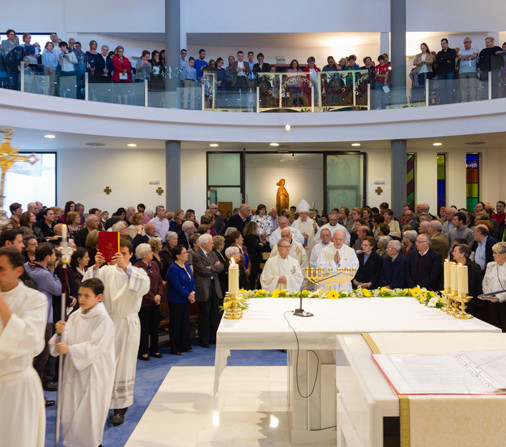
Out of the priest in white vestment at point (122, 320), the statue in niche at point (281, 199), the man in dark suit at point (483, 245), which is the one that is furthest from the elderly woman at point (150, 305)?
the statue in niche at point (281, 199)

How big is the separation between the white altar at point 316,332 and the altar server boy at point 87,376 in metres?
1.06

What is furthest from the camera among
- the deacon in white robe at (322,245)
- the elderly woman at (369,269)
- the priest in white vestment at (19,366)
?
the deacon in white robe at (322,245)

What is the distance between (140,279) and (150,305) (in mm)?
2629

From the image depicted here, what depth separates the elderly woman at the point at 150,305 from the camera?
8312 mm

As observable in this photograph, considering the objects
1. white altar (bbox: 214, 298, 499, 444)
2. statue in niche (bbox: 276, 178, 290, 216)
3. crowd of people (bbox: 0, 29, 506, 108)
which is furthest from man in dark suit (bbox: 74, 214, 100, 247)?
statue in niche (bbox: 276, 178, 290, 216)

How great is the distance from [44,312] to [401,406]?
2771 mm

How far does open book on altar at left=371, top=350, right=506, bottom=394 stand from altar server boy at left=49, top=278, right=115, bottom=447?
2993mm

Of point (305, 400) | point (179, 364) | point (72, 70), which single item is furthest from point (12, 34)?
point (305, 400)

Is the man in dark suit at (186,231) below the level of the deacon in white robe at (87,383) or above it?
above

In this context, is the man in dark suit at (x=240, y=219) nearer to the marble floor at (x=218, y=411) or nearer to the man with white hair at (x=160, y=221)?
the man with white hair at (x=160, y=221)

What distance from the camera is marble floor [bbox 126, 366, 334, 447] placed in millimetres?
5715

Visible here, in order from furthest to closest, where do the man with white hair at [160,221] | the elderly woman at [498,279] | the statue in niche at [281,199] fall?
the statue in niche at [281,199] < the man with white hair at [160,221] < the elderly woman at [498,279]

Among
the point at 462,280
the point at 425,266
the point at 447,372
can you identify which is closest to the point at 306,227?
the point at 425,266

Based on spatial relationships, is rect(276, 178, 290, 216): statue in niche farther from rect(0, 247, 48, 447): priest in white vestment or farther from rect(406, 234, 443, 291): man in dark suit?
rect(0, 247, 48, 447): priest in white vestment
